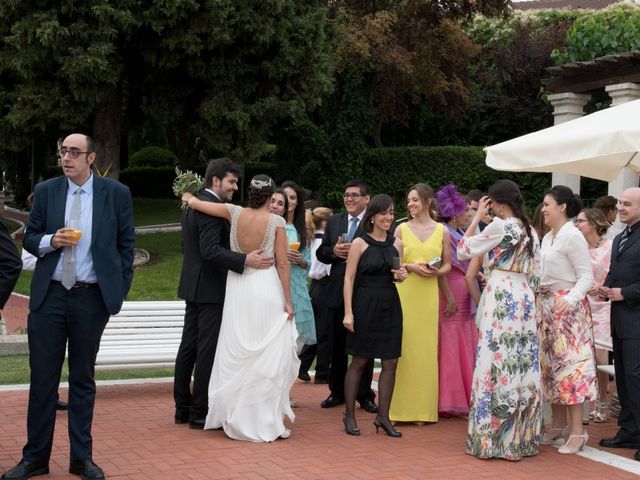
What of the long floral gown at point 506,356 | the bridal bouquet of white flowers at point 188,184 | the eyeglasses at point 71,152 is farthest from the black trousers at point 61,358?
the long floral gown at point 506,356

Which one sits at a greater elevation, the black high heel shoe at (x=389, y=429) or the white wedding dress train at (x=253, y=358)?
the white wedding dress train at (x=253, y=358)

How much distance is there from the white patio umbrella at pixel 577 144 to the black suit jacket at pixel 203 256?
2.36 metres

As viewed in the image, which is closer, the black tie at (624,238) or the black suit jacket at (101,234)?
the black suit jacket at (101,234)

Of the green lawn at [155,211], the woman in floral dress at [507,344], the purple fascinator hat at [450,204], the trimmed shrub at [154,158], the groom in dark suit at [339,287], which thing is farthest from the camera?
the trimmed shrub at [154,158]

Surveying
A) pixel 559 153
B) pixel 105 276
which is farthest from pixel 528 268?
pixel 105 276

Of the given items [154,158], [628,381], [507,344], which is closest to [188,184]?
[507,344]

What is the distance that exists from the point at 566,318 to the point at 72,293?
369 centimetres

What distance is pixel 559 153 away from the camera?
7492 mm

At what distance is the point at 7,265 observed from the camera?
5.66 metres

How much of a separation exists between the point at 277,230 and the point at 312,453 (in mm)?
1750

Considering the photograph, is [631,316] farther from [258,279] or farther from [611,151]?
[258,279]

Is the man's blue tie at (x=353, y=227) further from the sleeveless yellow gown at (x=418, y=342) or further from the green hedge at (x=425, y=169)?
the green hedge at (x=425, y=169)

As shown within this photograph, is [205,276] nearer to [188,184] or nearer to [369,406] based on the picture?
[188,184]

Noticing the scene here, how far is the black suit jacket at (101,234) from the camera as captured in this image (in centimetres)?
596
